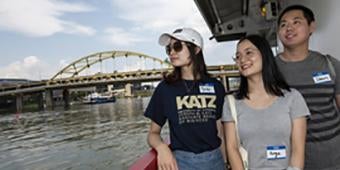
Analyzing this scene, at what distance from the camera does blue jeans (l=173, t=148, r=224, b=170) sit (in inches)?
76.8

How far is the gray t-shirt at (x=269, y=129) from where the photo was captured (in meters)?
1.70

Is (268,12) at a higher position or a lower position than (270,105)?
higher

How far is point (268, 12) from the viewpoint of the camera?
20.1 feet

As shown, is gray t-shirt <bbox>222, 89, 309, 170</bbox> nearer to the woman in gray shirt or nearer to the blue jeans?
the woman in gray shirt

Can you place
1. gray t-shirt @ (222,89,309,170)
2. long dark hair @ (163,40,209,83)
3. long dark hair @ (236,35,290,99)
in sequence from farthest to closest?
long dark hair @ (163,40,209,83) → long dark hair @ (236,35,290,99) → gray t-shirt @ (222,89,309,170)

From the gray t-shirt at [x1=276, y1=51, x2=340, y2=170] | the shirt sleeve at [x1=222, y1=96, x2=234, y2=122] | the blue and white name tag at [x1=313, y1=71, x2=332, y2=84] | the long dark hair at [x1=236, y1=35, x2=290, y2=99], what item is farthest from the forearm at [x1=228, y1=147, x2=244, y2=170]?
the blue and white name tag at [x1=313, y1=71, x2=332, y2=84]

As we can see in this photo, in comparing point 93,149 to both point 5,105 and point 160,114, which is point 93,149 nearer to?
point 160,114

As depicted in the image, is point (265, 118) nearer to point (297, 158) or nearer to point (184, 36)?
point (297, 158)

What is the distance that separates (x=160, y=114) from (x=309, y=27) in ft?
2.97

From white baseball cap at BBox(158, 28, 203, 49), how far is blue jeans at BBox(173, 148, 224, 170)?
1.86 ft

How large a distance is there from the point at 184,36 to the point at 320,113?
0.77 metres

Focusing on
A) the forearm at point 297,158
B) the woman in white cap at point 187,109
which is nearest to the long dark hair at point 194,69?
the woman in white cap at point 187,109

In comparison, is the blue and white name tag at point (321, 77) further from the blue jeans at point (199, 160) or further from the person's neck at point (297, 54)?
the blue jeans at point (199, 160)

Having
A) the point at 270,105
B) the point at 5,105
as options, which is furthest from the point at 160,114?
the point at 5,105
